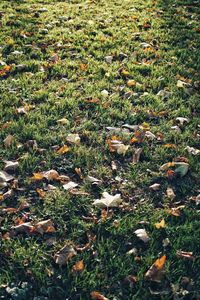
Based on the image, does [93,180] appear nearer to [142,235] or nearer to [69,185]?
[69,185]

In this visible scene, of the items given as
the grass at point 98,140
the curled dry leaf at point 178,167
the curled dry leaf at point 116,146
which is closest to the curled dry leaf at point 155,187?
the grass at point 98,140

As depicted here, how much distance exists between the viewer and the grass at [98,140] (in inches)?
94.3

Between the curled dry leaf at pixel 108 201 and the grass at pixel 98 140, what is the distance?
0.05 meters

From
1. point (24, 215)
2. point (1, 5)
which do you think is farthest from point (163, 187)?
point (1, 5)

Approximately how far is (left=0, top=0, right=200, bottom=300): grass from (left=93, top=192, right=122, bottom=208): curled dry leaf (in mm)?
52

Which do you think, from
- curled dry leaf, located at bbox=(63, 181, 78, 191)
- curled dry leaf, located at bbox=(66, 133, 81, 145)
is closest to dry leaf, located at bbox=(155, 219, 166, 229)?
curled dry leaf, located at bbox=(63, 181, 78, 191)

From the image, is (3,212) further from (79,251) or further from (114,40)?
(114,40)

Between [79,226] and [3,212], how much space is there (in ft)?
1.68

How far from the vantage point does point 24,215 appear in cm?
274

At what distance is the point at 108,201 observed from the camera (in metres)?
2.85

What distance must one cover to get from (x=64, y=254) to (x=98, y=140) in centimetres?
124

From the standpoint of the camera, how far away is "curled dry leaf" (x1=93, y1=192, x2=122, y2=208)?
284cm

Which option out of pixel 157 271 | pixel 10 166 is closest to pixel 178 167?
pixel 157 271

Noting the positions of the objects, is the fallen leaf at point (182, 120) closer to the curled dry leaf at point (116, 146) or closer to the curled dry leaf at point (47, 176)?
the curled dry leaf at point (116, 146)
